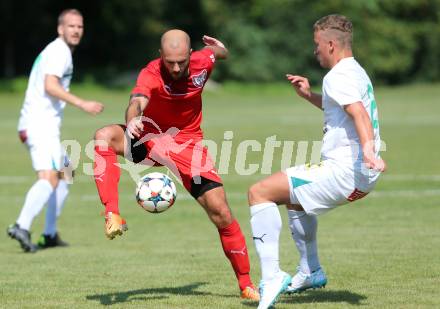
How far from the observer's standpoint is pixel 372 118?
745 cm

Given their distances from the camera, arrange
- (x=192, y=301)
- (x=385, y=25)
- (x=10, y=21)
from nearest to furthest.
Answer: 1. (x=192, y=301)
2. (x=10, y=21)
3. (x=385, y=25)

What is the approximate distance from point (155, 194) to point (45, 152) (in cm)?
401

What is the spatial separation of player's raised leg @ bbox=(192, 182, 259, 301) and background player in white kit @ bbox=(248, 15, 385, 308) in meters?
0.81

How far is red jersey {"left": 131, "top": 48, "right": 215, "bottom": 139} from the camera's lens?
8.22m

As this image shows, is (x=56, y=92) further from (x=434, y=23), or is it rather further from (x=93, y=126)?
(x=434, y=23)

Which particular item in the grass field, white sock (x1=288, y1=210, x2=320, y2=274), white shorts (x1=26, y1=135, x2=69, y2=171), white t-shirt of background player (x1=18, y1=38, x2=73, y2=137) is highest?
white t-shirt of background player (x1=18, y1=38, x2=73, y2=137)

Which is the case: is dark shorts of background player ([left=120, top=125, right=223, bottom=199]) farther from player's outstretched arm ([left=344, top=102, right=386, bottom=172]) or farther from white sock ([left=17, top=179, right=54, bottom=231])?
white sock ([left=17, top=179, right=54, bottom=231])

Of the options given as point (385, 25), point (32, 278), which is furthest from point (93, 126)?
point (385, 25)

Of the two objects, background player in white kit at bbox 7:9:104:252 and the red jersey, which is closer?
the red jersey

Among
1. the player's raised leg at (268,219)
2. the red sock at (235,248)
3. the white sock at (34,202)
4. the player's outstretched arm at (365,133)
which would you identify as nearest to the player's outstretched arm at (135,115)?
the player's raised leg at (268,219)

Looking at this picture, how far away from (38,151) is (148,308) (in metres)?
4.70

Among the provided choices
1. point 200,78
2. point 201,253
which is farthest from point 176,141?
point 201,253

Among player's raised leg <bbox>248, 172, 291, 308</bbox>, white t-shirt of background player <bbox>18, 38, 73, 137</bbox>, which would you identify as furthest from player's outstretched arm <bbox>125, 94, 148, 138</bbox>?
white t-shirt of background player <bbox>18, 38, 73, 137</bbox>

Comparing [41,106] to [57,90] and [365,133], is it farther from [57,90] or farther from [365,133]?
[365,133]
